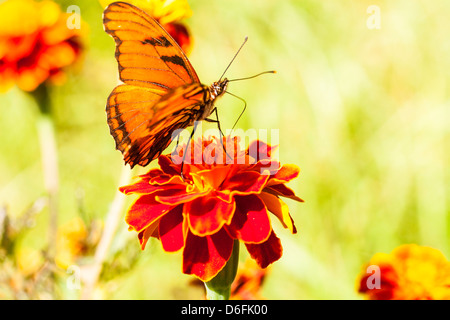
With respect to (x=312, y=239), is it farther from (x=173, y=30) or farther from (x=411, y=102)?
(x=173, y=30)

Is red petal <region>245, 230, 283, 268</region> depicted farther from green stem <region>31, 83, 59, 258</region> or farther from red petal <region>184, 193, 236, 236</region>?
green stem <region>31, 83, 59, 258</region>

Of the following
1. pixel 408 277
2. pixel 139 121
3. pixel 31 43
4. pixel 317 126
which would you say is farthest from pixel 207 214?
pixel 317 126

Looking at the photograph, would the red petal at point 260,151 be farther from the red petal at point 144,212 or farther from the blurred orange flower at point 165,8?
the blurred orange flower at point 165,8

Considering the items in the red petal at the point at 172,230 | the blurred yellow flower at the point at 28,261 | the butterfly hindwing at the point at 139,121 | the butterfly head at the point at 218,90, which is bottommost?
the blurred yellow flower at the point at 28,261

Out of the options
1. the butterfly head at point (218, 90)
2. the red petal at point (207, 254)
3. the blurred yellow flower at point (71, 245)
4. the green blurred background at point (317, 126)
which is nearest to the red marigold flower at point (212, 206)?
the red petal at point (207, 254)

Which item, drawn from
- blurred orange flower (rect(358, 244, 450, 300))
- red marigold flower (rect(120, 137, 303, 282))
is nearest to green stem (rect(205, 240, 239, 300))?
red marigold flower (rect(120, 137, 303, 282))
